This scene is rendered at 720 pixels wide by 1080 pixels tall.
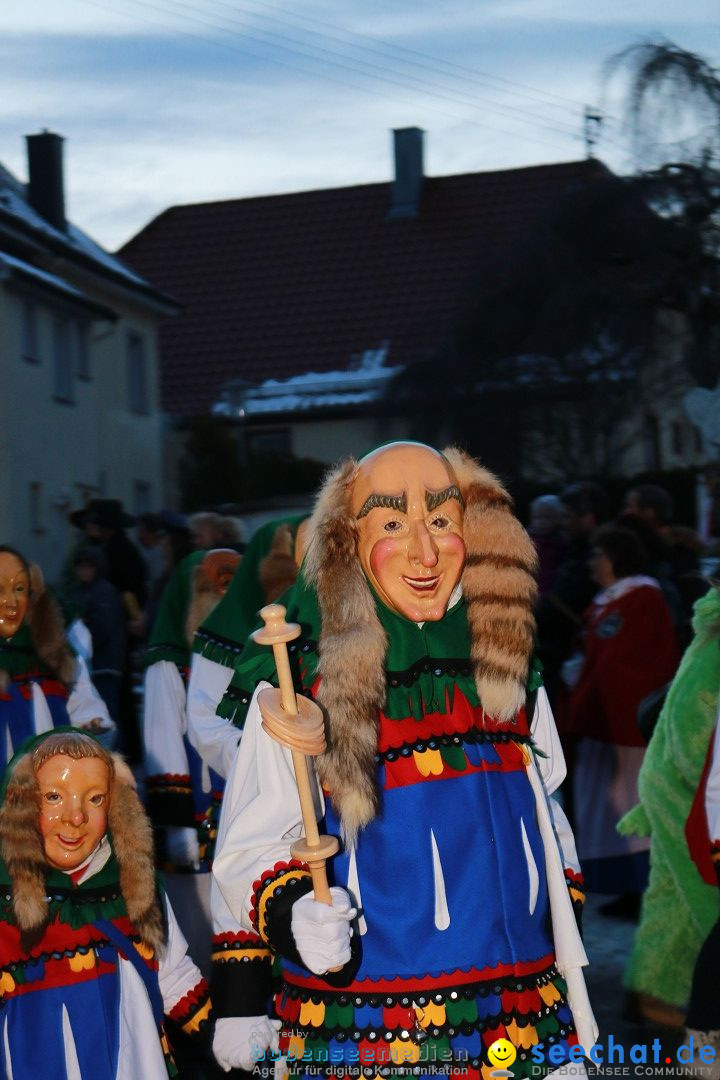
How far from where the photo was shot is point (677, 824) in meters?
6.67

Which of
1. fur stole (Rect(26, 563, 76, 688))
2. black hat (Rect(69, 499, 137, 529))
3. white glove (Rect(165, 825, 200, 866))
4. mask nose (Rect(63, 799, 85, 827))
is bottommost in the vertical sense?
white glove (Rect(165, 825, 200, 866))

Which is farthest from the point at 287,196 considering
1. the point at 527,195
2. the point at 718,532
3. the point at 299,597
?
the point at 299,597

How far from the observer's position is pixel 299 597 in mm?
4133

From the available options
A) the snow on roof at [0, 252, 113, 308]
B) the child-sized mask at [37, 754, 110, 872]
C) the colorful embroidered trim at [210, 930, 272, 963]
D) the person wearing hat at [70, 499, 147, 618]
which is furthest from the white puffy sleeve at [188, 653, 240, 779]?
the snow on roof at [0, 252, 113, 308]

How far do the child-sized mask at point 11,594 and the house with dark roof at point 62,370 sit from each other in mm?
18838

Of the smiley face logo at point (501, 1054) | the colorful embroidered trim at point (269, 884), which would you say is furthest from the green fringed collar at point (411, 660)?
the smiley face logo at point (501, 1054)

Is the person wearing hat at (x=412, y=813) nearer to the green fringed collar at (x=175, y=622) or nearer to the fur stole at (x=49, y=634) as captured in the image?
the fur stole at (x=49, y=634)

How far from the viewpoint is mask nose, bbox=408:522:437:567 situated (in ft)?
13.0

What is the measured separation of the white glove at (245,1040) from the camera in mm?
4133

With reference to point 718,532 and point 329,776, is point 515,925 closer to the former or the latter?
point 329,776

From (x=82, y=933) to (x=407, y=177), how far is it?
109 ft

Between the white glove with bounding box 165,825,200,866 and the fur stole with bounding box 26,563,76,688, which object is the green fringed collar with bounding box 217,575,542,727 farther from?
the white glove with bounding box 165,825,200,866

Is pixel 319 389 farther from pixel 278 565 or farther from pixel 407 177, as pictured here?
pixel 278 565

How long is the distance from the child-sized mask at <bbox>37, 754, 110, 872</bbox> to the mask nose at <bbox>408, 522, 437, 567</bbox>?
136 cm
